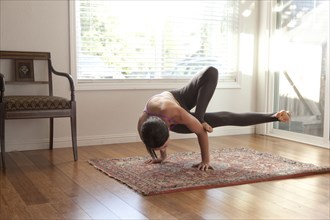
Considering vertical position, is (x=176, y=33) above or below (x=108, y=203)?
above

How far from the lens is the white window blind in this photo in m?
4.46

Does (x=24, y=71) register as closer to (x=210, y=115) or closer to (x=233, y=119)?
(x=210, y=115)

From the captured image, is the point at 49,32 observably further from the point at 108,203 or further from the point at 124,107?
the point at 108,203

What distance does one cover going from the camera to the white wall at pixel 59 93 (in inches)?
160

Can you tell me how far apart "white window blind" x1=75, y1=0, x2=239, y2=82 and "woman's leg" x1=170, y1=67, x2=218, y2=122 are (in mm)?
1292

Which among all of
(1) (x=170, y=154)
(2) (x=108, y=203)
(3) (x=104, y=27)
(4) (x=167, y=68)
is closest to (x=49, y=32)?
(3) (x=104, y=27)

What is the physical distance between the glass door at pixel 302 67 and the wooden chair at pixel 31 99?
8.53 feet

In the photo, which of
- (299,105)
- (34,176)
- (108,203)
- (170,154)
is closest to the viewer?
(108,203)

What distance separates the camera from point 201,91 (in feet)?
11.0

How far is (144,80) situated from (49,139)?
3.99 ft

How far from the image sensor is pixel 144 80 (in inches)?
187

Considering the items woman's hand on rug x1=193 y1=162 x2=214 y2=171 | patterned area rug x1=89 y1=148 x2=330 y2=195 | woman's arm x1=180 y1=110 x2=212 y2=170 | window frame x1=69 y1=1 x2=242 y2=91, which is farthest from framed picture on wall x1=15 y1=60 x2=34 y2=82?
woman's hand on rug x1=193 y1=162 x2=214 y2=171

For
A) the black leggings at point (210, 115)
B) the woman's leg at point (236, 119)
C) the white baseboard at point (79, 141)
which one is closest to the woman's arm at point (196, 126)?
the black leggings at point (210, 115)

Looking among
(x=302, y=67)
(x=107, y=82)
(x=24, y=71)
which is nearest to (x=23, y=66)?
(x=24, y=71)
